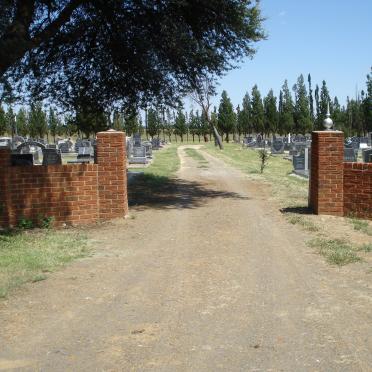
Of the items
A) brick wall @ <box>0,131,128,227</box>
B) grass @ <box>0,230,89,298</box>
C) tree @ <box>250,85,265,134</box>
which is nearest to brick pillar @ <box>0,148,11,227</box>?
brick wall @ <box>0,131,128,227</box>

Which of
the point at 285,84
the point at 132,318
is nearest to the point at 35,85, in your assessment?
the point at 132,318

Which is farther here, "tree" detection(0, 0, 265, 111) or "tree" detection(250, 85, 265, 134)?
Result: "tree" detection(250, 85, 265, 134)

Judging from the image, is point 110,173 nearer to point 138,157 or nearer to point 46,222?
point 46,222

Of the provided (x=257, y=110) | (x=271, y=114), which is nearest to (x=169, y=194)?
(x=271, y=114)

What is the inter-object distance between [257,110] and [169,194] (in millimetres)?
58021

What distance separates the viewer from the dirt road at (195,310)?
4.04 meters

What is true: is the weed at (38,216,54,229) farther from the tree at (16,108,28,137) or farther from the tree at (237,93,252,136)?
the tree at (237,93,252,136)

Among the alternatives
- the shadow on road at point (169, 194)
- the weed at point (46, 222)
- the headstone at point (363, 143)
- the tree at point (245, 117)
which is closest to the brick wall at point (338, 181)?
the shadow on road at point (169, 194)

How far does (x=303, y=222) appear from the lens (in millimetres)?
9930

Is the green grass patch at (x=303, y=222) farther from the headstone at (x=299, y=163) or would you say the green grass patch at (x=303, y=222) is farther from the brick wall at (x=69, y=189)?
the headstone at (x=299, y=163)

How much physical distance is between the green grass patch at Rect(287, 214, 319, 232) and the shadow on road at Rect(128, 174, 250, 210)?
255cm

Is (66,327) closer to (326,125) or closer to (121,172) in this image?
(121,172)

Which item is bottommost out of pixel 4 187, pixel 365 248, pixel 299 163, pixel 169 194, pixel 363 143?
pixel 365 248

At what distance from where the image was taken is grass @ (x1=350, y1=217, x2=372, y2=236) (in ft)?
30.2
